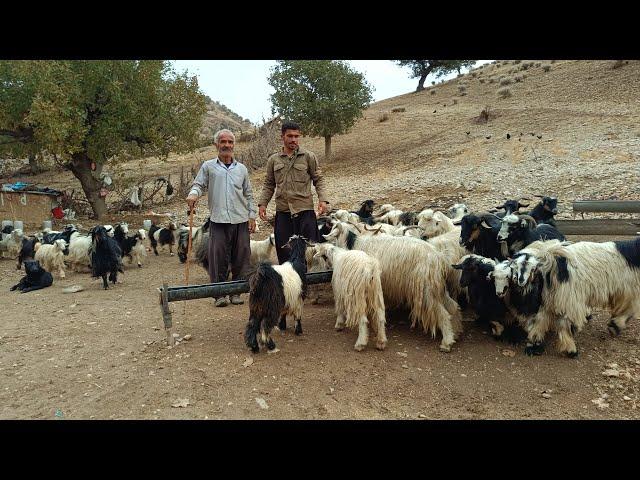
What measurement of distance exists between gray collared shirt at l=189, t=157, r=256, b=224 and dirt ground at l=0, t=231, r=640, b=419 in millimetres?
1393

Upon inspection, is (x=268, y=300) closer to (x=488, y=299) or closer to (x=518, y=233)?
(x=488, y=299)

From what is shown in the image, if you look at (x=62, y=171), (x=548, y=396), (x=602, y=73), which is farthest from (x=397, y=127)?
(x=548, y=396)

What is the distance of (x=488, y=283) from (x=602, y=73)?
2605 cm

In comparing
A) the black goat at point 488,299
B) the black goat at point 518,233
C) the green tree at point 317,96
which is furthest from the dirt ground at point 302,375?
the green tree at point 317,96

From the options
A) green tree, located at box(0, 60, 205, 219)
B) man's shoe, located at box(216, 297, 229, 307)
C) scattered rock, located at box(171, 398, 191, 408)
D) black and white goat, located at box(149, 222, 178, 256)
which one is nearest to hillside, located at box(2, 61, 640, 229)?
green tree, located at box(0, 60, 205, 219)

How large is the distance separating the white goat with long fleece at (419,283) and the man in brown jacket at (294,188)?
1.12 meters

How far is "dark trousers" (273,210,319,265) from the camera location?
20.7 feet

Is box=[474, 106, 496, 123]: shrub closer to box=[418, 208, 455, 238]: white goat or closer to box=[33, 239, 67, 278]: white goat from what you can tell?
box=[418, 208, 455, 238]: white goat

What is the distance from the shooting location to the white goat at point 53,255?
31.6ft

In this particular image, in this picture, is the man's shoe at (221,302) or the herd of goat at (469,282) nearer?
the herd of goat at (469,282)

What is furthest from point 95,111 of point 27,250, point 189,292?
point 189,292

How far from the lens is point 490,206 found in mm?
11516

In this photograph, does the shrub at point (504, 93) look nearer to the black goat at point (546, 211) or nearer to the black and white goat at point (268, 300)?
the black goat at point (546, 211)

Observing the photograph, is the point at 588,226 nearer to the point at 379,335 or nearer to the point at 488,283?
the point at 488,283
